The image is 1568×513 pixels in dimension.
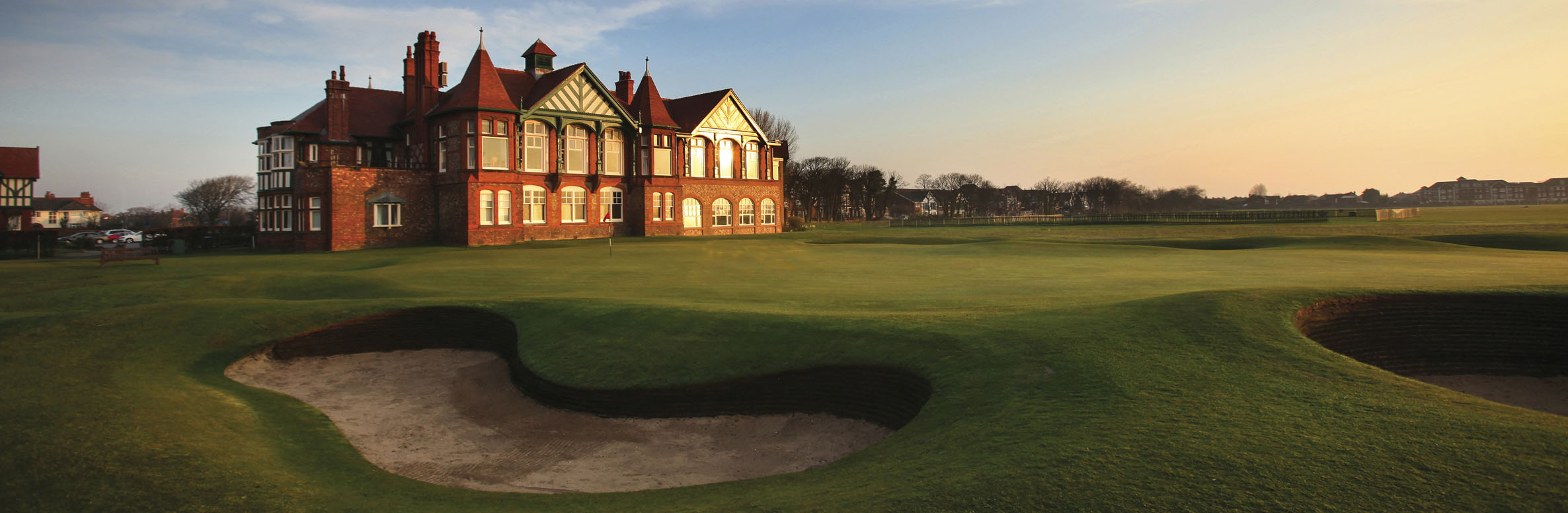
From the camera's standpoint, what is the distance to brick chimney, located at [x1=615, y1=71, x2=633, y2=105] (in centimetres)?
6153

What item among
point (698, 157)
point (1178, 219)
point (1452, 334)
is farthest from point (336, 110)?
point (1178, 219)

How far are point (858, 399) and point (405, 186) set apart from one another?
43173mm

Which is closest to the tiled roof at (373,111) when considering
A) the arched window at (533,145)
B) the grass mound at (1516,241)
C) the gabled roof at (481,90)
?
the gabled roof at (481,90)

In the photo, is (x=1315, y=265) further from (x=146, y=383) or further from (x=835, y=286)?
(x=146, y=383)

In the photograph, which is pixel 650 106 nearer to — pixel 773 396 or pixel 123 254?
pixel 123 254

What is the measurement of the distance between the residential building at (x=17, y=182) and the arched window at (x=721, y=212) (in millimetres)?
60732

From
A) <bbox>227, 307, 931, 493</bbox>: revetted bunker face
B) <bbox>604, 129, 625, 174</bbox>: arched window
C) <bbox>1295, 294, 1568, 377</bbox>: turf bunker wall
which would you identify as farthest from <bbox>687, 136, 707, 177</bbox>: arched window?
<bbox>1295, 294, 1568, 377</bbox>: turf bunker wall

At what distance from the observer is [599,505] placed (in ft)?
21.9

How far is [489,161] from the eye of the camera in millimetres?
46875

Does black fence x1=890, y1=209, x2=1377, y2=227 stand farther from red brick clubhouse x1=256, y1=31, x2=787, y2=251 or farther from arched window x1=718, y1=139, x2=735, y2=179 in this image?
red brick clubhouse x1=256, y1=31, x2=787, y2=251

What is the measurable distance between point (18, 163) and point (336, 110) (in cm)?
4519

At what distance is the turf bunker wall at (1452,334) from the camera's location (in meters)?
11.8

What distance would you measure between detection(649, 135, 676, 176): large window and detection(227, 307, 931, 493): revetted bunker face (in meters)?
42.8

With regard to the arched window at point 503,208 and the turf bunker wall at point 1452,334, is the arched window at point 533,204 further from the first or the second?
the turf bunker wall at point 1452,334
